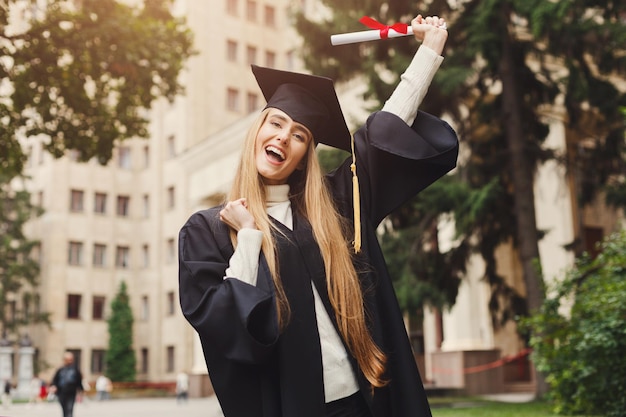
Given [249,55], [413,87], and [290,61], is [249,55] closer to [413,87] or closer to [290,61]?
[290,61]

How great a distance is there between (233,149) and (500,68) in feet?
64.4

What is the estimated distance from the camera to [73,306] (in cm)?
5100

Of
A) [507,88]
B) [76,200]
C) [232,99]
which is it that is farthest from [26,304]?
[507,88]

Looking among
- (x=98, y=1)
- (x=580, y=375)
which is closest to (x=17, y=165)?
(x=98, y=1)

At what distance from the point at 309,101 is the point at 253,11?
5139cm

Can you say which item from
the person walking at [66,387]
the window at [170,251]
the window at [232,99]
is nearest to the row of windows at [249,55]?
the window at [232,99]

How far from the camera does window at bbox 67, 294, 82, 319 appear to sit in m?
50.7

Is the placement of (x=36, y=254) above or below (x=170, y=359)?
above

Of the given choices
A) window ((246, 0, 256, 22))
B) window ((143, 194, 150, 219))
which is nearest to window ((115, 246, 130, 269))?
window ((143, 194, 150, 219))

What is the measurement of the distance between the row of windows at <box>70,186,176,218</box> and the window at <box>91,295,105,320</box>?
5.75 meters

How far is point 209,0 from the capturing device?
50094 millimetres

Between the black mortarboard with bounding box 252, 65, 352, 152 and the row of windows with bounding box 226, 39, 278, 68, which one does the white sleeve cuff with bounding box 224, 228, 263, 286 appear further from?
the row of windows with bounding box 226, 39, 278, 68

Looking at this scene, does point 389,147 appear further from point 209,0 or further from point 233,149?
point 209,0

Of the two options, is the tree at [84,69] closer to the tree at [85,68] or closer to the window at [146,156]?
the tree at [85,68]
